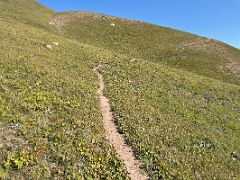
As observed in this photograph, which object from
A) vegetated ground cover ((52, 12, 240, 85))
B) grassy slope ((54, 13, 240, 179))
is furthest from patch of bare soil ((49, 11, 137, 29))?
grassy slope ((54, 13, 240, 179))

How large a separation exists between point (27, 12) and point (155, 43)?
29.1 metres

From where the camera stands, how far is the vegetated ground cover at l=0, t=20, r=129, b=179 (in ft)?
57.3

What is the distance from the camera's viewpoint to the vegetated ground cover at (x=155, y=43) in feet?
189

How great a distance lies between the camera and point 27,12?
74.3m

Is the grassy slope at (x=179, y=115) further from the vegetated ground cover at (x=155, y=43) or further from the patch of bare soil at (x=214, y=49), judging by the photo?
the patch of bare soil at (x=214, y=49)

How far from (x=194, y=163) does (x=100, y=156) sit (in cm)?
658

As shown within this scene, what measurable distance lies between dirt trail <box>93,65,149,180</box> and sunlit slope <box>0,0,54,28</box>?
1698 inches

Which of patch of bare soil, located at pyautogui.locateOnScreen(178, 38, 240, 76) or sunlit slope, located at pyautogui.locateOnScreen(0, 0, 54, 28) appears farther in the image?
sunlit slope, located at pyautogui.locateOnScreen(0, 0, 54, 28)

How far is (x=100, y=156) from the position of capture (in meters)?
19.7

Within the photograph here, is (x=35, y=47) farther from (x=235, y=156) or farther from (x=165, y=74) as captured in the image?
(x=235, y=156)

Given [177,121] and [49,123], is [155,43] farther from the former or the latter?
[49,123]

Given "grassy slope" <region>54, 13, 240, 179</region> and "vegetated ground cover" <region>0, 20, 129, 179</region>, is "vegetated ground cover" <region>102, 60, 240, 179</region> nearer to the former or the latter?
"grassy slope" <region>54, 13, 240, 179</region>

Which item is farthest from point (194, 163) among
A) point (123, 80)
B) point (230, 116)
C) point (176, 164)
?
point (123, 80)

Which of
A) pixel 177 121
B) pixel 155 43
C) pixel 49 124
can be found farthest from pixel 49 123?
pixel 155 43
